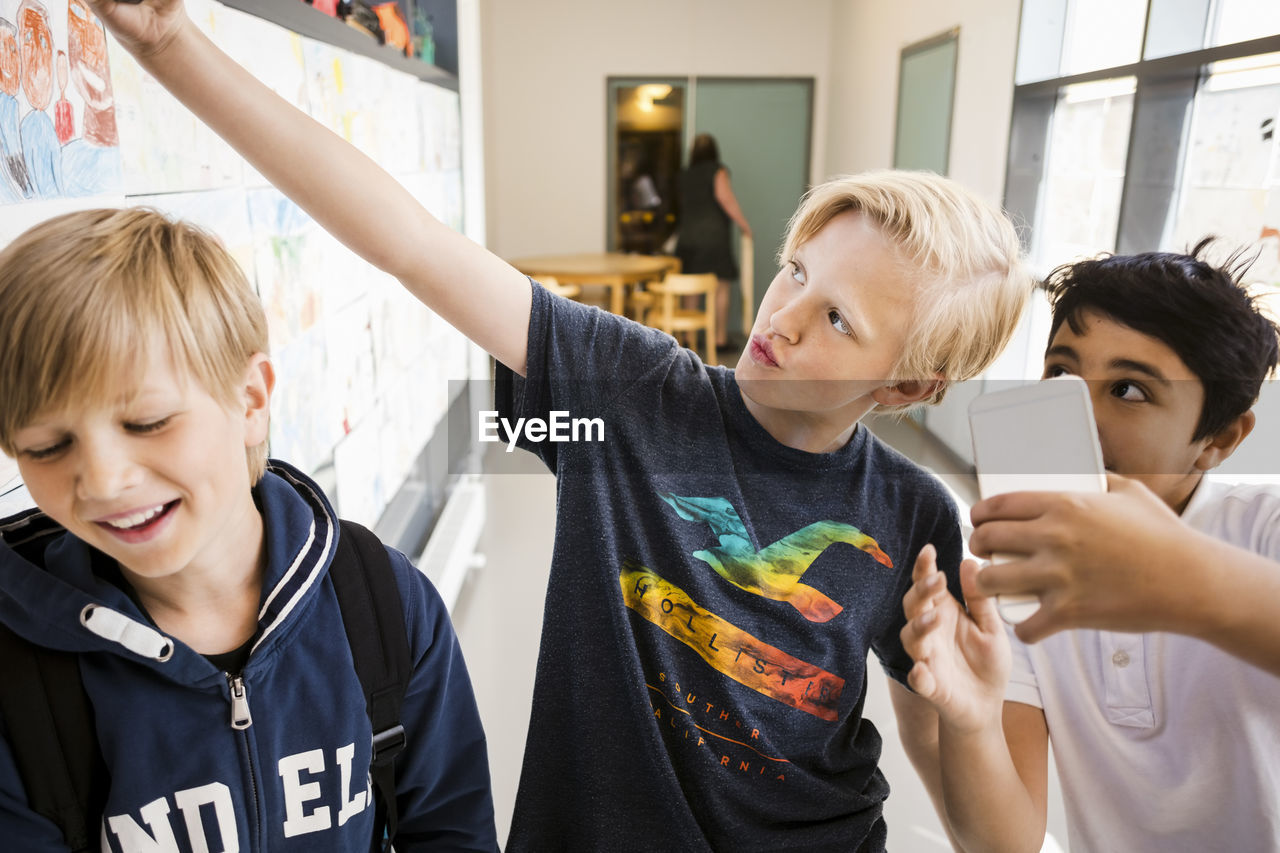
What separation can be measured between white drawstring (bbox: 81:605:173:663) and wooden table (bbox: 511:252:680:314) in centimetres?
422

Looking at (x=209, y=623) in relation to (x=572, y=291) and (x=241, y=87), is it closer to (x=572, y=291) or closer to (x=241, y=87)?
(x=241, y=87)

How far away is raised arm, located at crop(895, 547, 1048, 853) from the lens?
2.27ft

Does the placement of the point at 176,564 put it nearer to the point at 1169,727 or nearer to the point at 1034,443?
the point at 1034,443

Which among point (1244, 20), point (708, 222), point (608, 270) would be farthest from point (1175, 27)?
point (708, 222)

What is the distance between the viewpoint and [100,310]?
0.57 m

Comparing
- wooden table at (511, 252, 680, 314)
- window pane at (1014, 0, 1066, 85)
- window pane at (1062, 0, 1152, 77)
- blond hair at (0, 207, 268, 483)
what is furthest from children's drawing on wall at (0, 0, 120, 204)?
wooden table at (511, 252, 680, 314)

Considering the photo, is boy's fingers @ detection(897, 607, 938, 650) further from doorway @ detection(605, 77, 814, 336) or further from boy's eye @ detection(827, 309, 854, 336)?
doorway @ detection(605, 77, 814, 336)

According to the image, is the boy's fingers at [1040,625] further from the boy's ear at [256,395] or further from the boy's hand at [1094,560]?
the boy's ear at [256,395]

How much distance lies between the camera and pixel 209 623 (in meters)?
0.71

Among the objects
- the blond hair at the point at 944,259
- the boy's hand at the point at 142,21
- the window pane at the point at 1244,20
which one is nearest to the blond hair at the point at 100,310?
the boy's hand at the point at 142,21

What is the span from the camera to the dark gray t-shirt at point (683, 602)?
788 millimetres

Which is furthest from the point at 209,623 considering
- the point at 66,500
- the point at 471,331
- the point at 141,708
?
the point at 471,331

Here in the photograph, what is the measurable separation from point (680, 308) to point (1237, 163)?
3464 mm

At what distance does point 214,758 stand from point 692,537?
416 mm
